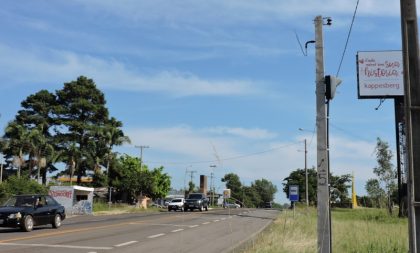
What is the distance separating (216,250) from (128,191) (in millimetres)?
60436

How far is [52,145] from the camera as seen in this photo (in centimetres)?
7056

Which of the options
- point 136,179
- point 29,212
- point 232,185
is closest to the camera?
point 29,212

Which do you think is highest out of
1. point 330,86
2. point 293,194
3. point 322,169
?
point 330,86

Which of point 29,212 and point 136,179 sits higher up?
point 136,179

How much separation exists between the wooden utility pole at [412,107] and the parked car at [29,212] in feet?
57.9

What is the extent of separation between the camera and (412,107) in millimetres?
5418

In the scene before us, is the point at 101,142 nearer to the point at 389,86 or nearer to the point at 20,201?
the point at 389,86

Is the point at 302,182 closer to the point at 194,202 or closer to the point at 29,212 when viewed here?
the point at 194,202

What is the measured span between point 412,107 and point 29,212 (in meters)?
18.1

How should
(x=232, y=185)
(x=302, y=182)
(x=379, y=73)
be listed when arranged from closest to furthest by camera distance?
(x=232, y=185), (x=379, y=73), (x=302, y=182)

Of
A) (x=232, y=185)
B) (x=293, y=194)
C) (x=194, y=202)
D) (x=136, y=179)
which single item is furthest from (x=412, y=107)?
(x=136, y=179)

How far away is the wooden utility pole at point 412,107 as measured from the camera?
5332 millimetres

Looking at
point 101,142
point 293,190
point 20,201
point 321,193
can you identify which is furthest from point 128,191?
point 321,193

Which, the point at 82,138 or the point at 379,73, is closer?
the point at 379,73
